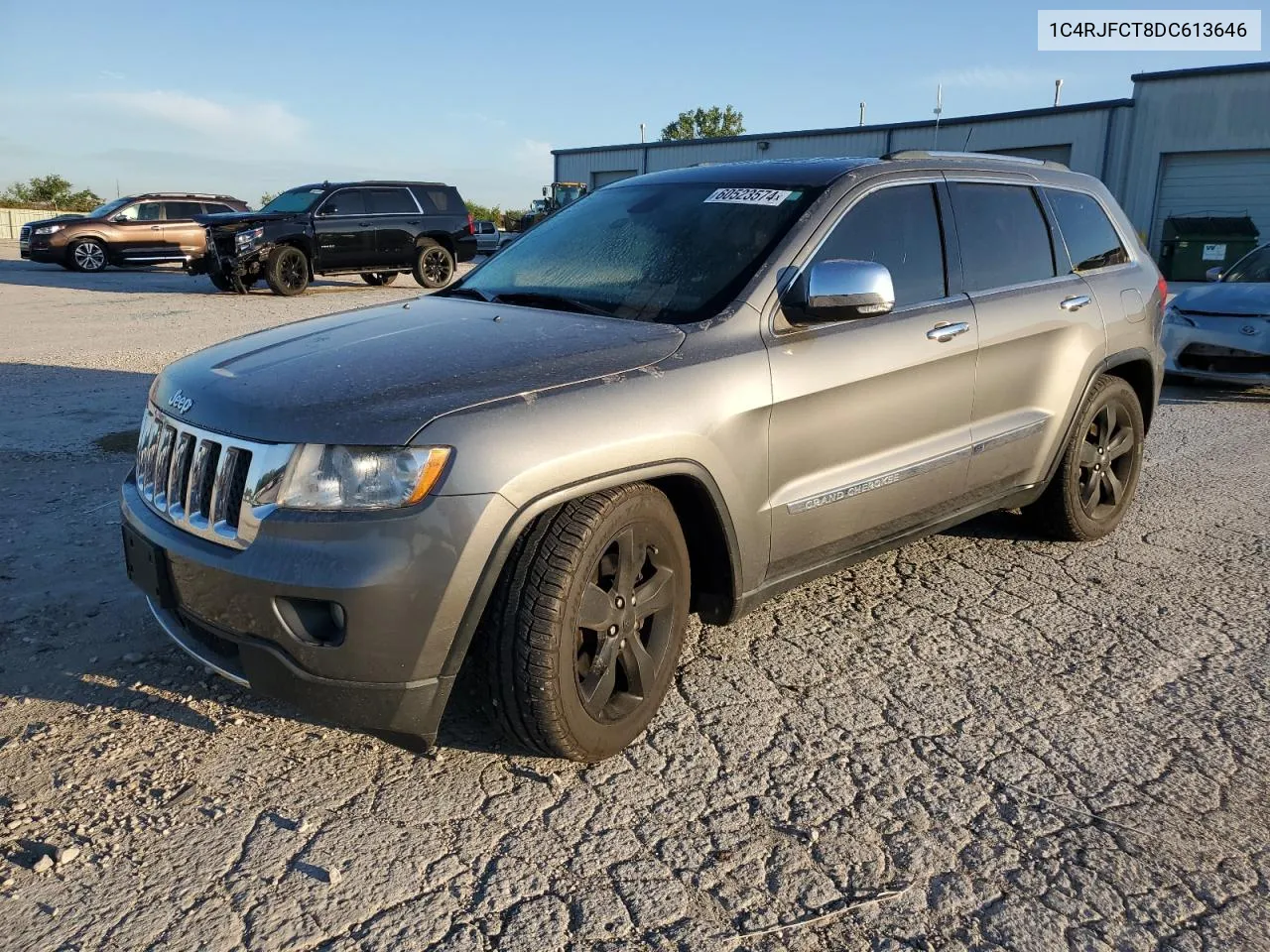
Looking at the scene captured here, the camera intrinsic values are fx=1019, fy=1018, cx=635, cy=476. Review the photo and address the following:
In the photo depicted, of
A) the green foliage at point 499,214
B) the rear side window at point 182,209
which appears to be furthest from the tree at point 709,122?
the rear side window at point 182,209

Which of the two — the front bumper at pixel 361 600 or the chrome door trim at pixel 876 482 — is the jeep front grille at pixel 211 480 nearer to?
the front bumper at pixel 361 600

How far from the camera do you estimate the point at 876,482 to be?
11.7 feet

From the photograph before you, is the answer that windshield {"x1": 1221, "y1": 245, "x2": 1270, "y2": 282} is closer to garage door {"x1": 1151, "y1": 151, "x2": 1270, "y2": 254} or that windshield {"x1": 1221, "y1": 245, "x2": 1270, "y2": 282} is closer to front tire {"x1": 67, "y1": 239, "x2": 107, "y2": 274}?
garage door {"x1": 1151, "y1": 151, "x2": 1270, "y2": 254}

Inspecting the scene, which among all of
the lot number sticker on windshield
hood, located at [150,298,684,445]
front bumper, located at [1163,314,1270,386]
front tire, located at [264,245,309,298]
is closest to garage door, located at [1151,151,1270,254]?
front bumper, located at [1163,314,1270,386]

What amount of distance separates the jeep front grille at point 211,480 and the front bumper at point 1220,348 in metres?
8.68

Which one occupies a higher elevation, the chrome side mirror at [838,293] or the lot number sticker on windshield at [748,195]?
the lot number sticker on windshield at [748,195]

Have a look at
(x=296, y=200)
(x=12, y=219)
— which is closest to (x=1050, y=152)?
(x=296, y=200)

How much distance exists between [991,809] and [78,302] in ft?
53.5

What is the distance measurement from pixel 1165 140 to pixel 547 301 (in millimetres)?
29059

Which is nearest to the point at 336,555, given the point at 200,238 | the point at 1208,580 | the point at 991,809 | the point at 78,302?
the point at 991,809

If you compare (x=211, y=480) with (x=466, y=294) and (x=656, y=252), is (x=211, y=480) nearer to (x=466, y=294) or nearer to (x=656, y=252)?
(x=466, y=294)

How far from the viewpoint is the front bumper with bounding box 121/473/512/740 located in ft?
8.06

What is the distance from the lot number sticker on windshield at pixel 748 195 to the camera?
3.67 m

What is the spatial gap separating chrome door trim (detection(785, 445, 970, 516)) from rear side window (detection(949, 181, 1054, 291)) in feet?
2.36
